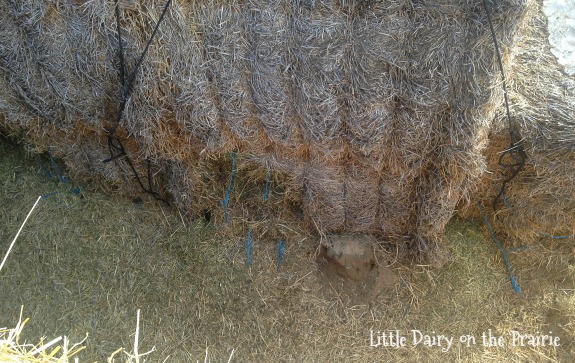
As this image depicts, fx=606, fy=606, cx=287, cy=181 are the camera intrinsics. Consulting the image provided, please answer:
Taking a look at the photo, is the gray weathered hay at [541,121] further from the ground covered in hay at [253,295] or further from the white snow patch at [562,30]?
the ground covered in hay at [253,295]

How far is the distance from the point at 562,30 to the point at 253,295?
7.10 ft

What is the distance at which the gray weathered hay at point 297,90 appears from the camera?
272 cm

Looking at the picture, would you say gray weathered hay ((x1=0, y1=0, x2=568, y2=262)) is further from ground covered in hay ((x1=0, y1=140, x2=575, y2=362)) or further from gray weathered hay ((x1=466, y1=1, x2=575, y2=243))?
ground covered in hay ((x1=0, y1=140, x2=575, y2=362))

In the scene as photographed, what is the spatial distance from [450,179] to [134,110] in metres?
1.63

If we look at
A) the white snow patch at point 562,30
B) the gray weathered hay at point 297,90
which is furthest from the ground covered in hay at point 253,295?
the white snow patch at point 562,30

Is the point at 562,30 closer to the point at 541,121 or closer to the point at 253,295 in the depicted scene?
the point at 541,121

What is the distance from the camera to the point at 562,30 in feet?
9.61

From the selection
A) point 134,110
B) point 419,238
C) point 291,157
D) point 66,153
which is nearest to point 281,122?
point 291,157

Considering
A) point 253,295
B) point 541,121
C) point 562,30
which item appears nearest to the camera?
point 541,121

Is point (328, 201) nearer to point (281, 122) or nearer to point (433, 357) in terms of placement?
point (281, 122)

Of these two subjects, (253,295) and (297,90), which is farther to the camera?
(253,295)

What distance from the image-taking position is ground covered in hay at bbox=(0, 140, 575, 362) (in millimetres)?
3443

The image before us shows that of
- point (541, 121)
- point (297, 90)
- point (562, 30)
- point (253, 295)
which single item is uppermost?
point (562, 30)

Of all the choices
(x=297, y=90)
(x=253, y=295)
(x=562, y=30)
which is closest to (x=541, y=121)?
(x=562, y=30)
